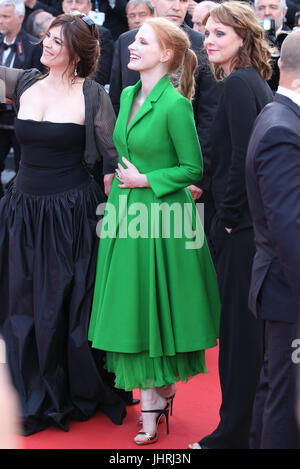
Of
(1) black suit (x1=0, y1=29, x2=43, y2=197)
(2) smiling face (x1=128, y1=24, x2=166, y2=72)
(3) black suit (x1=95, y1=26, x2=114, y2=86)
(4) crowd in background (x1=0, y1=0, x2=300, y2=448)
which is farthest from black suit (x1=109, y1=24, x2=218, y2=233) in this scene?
(1) black suit (x1=0, y1=29, x2=43, y2=197)

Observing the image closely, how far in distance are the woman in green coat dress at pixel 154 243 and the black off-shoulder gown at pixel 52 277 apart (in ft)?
0.71

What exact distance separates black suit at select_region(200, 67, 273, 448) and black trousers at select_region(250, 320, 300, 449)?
60 cm

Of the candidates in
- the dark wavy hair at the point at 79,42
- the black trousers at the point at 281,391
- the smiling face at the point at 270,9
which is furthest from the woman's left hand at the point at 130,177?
the smiling face at the point at 270,9

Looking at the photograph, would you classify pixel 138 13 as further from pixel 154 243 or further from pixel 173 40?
pixel 154 243

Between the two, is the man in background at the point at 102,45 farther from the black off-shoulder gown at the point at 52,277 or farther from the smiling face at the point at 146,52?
the smiling face at the point at 146,52

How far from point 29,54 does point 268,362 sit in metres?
4.02

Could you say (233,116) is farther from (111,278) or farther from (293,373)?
(293,373)

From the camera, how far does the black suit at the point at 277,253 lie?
227 cm

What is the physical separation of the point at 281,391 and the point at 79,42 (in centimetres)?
190

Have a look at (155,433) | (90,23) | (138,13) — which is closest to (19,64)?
(138,13)

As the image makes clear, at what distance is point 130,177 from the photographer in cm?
321

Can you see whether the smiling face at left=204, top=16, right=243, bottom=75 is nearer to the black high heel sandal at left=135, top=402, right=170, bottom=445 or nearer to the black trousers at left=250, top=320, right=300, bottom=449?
the black trousers at left=250, top=320, right=300, bottom=449

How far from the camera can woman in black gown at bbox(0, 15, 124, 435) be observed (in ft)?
11.3
